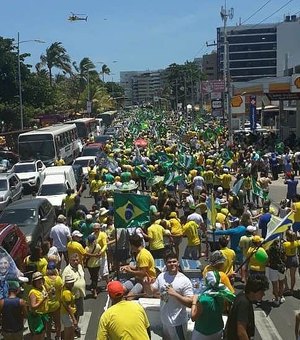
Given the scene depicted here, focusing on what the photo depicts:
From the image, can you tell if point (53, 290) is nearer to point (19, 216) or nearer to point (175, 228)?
point (175, 228)

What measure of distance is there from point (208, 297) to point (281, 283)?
4912mm

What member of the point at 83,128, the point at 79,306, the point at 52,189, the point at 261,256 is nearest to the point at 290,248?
the point at 261,256

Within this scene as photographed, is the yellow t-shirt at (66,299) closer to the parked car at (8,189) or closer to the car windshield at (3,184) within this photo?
the parked car at (8,189)

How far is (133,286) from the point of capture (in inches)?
361

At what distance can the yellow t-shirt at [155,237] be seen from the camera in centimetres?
1251

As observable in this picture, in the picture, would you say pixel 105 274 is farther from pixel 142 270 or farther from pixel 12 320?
pixel 12 320

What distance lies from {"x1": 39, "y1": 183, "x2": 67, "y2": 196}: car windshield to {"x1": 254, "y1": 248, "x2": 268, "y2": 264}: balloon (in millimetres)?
11904

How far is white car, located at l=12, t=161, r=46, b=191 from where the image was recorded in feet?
89.8

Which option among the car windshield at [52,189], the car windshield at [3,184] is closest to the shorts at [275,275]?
the car windshield at [52,189]

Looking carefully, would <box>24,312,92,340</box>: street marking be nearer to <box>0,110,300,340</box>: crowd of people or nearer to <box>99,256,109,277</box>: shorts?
<box>0,110,300,340</box>: crowd of people

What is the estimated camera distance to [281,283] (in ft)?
36.4

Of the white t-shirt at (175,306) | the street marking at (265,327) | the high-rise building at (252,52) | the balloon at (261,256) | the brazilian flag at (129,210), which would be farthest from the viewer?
the high-rise building at (252,52)

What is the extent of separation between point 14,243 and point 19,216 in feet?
9.63

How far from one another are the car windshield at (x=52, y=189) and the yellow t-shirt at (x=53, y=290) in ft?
41.3
